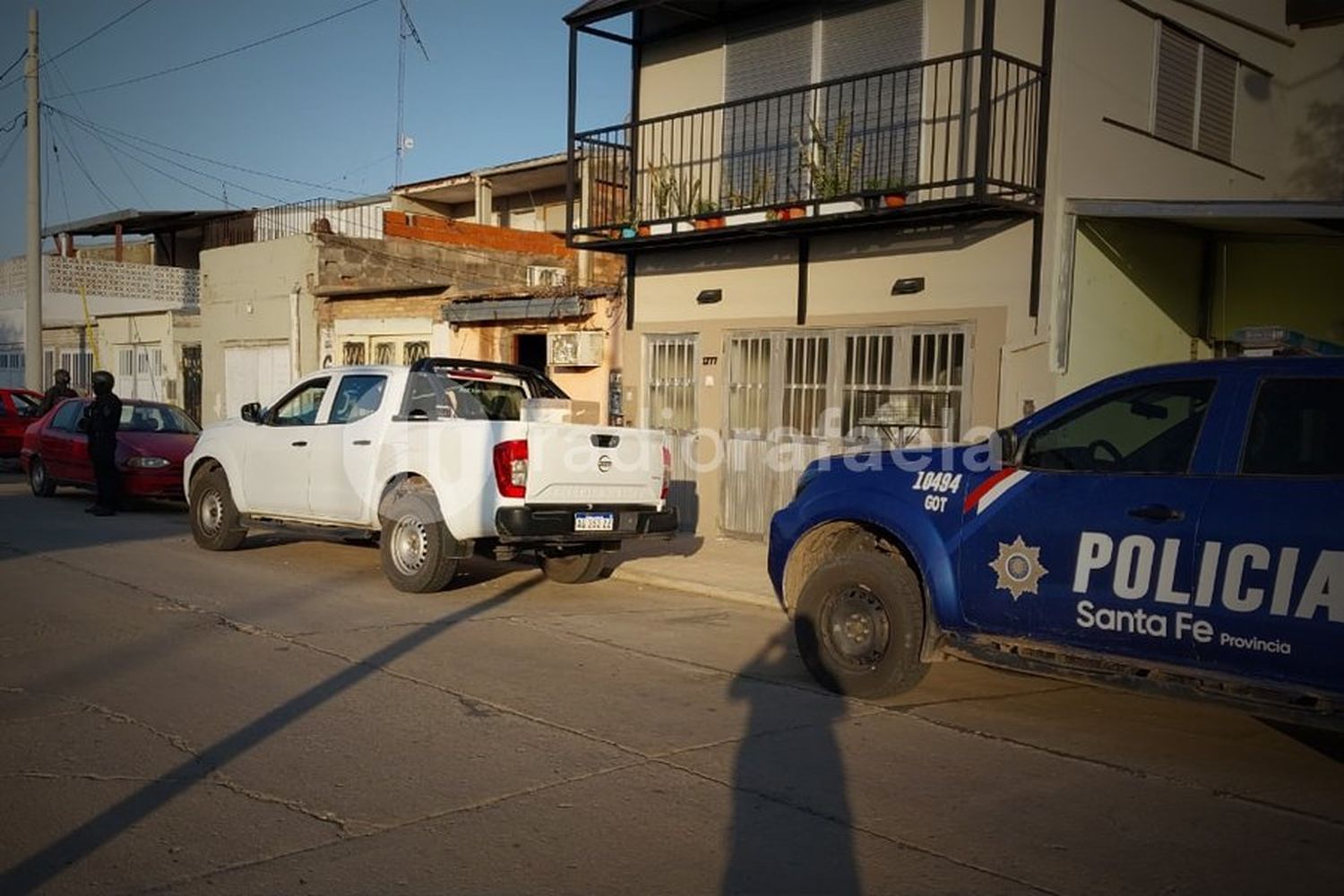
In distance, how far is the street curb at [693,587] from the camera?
9.88m

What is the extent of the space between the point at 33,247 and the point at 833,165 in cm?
1855

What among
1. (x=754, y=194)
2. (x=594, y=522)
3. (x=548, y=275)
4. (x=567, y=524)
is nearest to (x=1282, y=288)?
(x=754, y=194)

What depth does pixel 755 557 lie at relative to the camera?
12.2 metres

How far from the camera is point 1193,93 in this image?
1235cm

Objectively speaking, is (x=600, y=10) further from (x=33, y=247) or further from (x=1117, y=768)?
(x=33, y=247)

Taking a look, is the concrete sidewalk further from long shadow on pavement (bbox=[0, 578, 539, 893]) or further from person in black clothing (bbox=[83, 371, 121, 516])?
person in black clothing (bbox=[83, 371, 121, 516])

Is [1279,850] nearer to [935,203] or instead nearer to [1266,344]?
[1266,344]

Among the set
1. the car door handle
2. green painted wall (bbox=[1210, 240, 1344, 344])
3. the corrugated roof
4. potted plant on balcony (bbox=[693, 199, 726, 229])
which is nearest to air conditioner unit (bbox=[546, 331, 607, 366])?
potted plant on balcony (bbox=[693, 199, 726, 229])

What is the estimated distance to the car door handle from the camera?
5246 mm

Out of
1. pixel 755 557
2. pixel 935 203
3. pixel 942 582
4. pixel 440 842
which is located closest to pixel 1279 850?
pixel 942 582

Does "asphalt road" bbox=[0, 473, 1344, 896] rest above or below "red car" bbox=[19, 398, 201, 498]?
below

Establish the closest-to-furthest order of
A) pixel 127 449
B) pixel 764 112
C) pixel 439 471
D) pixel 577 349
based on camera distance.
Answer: pixel 439 471, pixel 764 112, pixel 127 449, pixel 577 349

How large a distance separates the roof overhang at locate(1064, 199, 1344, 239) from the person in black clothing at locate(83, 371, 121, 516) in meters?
11.6

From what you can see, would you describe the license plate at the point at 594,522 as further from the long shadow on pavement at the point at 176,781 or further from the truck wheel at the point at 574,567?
the long shadow on pavement at the point at 176,781
